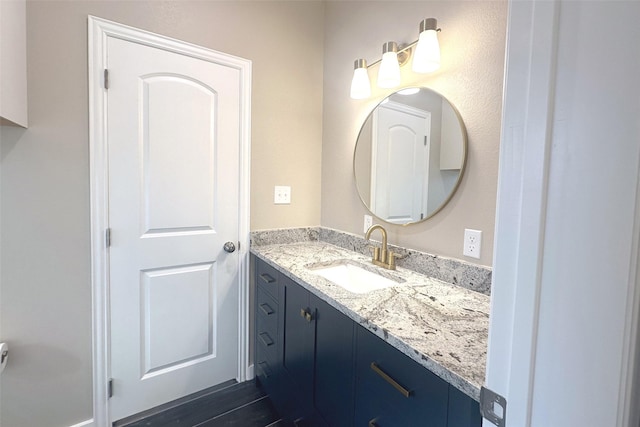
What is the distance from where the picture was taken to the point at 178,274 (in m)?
1.71

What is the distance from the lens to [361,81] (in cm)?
171

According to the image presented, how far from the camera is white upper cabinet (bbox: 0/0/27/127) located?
1101 mm

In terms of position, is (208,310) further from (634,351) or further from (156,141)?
(634,351)

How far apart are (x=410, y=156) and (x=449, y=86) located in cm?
37

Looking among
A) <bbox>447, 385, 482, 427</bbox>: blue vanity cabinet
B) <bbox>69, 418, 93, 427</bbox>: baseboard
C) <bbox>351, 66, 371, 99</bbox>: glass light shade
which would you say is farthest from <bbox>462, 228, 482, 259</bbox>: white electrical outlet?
<bbox>69, 418, 93, 427</bbox>: baseboard

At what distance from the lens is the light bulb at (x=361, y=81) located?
170 cm

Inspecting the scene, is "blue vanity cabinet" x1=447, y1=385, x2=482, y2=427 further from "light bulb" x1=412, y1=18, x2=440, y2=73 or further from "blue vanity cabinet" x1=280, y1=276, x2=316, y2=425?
"light bulb" x1=412, y1=18, x2=440, y2=73

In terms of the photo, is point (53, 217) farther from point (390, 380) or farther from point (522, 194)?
point (522, 194)

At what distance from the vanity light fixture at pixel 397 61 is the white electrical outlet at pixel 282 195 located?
753 millimetres

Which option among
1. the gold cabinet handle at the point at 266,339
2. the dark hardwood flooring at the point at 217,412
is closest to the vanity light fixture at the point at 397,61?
the gold cabinet handle at the point at 266,339

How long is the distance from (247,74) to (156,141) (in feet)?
2.28

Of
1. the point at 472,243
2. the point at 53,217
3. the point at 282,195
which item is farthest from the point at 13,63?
the point at 472,243

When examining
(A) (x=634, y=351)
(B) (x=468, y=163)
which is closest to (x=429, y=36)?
(B) (x=468, y=163)

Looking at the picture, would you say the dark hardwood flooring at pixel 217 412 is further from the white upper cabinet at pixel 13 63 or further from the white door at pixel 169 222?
the white upper cabinet at pixel 13 63
